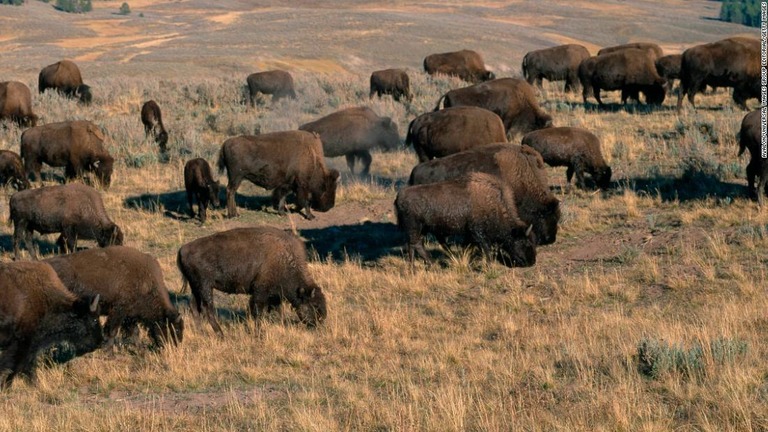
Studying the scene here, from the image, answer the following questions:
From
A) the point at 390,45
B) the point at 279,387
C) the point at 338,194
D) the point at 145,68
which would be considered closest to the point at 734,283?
the point at 279,387

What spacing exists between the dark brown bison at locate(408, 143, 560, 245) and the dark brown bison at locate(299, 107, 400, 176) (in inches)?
215

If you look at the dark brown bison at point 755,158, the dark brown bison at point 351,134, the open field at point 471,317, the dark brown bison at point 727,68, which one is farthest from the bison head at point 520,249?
the dark brown bison at point 727,68

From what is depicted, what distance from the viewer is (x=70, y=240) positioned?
1280 cm

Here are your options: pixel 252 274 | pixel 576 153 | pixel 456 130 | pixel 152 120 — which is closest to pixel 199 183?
pixel 456 130

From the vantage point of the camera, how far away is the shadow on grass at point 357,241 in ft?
44.4

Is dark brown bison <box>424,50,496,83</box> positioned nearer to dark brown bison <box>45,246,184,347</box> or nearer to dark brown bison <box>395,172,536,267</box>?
dark brown bison <box>395,172,536,267</box>

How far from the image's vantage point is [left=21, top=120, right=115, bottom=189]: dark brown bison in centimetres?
1700

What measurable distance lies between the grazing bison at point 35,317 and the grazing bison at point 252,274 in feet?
4.71

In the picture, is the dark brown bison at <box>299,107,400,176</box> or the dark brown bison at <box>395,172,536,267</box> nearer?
the dark brown bison at <box>395,172,536,267</box>

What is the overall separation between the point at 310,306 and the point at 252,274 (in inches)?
27.0

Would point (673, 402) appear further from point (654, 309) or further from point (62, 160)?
point (62, 160)

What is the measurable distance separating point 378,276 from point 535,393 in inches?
194

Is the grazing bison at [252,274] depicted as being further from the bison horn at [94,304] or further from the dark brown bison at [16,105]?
the dark brown bison at [16,105]

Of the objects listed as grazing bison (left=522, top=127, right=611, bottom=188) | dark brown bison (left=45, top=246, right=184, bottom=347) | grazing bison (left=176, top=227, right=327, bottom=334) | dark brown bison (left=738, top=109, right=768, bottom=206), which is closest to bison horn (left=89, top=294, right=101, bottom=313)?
dark brown bison (left=45, top=246, right=184, bottom=347)
